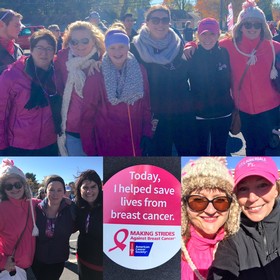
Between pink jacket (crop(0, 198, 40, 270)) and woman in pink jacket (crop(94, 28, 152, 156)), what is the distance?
1.63 ft

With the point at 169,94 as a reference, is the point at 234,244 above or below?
below

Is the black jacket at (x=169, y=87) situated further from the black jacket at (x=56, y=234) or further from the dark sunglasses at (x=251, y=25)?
the black jacket at (x=56, y=234)

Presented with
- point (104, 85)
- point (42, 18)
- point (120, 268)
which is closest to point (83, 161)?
point (104, 85)

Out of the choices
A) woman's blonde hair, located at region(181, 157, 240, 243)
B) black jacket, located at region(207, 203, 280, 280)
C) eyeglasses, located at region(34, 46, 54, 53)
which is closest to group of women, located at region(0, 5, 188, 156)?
eyeglasses, located at region(34, 46, 54, 53)

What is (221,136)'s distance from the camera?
2.75 meters

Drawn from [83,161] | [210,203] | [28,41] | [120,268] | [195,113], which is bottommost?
[120,268]

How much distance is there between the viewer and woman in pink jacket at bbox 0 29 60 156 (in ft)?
8.93

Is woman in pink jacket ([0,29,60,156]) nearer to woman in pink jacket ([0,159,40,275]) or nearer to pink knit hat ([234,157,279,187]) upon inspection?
woman in pink jacket ([0,159,40,275])

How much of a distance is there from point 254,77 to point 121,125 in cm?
70

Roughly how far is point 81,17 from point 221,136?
3.07 feet

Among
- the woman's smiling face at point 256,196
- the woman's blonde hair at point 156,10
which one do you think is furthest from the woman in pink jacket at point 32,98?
the woman's smiling face at point 256,196

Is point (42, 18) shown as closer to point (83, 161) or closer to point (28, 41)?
point (28, 41)

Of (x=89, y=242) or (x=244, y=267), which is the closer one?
(x=244, y=267)

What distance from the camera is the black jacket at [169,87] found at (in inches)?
106
